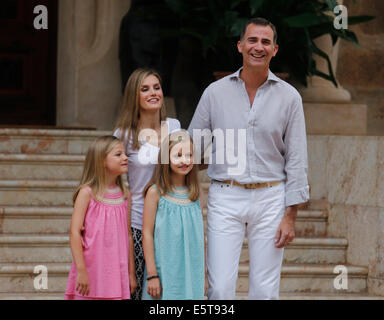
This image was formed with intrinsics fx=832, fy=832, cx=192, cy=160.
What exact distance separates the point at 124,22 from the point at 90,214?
438cm

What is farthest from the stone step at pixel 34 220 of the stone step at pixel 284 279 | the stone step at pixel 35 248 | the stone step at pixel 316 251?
the stone step at pixel 316 251

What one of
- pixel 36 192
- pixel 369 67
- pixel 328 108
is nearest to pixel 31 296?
pixel 36 192

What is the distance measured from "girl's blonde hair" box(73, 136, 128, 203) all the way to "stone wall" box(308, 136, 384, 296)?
2384 millimetres

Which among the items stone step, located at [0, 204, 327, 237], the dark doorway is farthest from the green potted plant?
stone step, located at [0, 204, 327, 237]

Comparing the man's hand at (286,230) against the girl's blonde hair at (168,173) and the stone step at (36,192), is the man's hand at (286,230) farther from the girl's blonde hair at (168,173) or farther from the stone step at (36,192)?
the stone step at (36,192)

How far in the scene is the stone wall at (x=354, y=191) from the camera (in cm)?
559

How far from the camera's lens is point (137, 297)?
381 centimetres

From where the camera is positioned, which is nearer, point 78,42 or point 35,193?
point 35,193

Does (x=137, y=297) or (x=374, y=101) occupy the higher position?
(x=374, y=101)

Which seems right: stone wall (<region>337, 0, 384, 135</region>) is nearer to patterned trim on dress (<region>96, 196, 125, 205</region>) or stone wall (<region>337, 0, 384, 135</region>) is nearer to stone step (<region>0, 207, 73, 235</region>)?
stone step (<region>0, 207, 73, 235</region>)

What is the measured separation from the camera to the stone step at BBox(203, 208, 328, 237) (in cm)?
609

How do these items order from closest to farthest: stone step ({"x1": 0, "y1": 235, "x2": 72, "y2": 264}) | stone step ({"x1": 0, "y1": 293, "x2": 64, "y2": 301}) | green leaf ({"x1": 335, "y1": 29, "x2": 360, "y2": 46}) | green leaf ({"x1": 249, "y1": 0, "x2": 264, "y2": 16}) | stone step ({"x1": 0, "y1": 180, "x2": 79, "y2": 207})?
1. stone step ({"x1": 0, "y1": 293, "x2": 64, "y2": 301})
2. stone step ({"x1": 0, "y1": 235, "x2": 72, "y2": 264})
3. stone step ({"x1": 0, "y1": 180, "x2": 79, "y2": 207})
4. green leaf ({"x1": 249, "y1": 0, "x2": 264, "y2": 16})
5. green leaf ({"x1": 335, "y1": 29, "x2": 360, "y2": 46})
